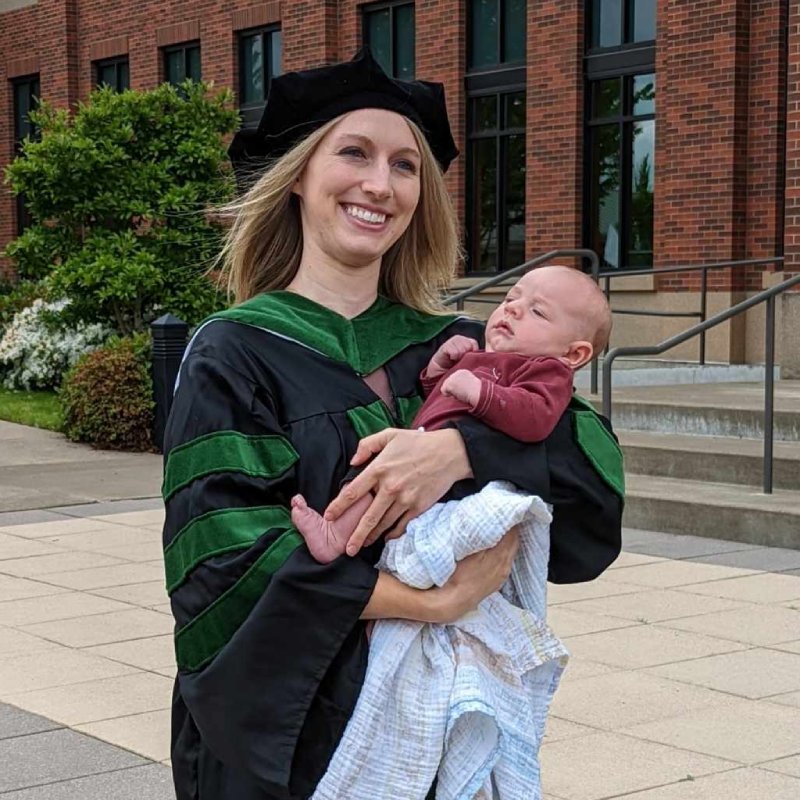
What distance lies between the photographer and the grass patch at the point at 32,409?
1551 centimetres

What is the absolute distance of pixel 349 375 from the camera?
2.43 metres

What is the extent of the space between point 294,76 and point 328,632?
37.1 inches

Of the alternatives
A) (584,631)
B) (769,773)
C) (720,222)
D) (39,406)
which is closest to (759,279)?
(720,222)

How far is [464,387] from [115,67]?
24387 mm

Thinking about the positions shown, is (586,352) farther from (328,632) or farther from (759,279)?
(759,279)

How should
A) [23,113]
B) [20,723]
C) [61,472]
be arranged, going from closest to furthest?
1. [20,723]
2. [61,472]
3. [23,113]

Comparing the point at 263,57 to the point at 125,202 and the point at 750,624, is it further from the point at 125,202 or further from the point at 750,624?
the point at 750,624

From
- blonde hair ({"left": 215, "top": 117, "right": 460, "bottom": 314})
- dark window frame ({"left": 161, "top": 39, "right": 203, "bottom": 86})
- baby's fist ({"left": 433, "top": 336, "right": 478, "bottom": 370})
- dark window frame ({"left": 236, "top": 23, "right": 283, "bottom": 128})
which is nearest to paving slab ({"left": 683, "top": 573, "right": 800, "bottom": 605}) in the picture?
blonde hair ({"left": 215, "top": 117, "right": 460, "bottom": 314})

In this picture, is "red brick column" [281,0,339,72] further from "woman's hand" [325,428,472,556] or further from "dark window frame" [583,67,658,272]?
"woman's hand" [325,428,472,556]

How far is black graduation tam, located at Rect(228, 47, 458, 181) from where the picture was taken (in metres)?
2.48

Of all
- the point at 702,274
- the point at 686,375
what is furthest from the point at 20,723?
the point at 702,274

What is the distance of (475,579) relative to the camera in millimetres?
2264

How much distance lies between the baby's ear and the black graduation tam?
476mm

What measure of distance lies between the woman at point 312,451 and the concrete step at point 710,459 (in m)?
7.49
